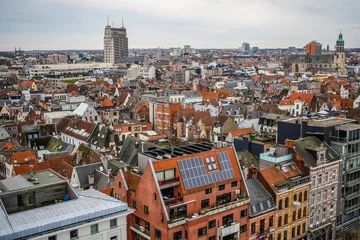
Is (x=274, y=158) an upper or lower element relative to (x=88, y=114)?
upper

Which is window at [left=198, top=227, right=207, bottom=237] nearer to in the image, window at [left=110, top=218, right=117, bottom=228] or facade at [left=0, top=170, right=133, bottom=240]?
facade at [left=0, top=170, right=133, bottom=240]

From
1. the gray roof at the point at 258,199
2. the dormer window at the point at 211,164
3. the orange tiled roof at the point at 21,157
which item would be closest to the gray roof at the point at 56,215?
the dormer window at the point at 211,164

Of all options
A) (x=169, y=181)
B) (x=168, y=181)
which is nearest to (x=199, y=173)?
(x=169, y=181)

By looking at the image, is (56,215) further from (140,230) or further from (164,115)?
(164,115)

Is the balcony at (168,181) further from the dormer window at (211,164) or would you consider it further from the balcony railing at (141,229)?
the balcony railing at (141,229)

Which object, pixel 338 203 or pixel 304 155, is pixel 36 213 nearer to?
pixel 304 155

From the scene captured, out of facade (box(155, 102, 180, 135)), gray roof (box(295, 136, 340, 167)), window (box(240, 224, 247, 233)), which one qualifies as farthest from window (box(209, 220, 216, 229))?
facade (box(155, 102, 180, 135))

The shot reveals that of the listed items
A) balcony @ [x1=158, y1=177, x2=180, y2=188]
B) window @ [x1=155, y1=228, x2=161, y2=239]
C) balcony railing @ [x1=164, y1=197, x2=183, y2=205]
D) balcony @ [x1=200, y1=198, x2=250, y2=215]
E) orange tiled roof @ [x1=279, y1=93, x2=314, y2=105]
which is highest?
orange tiled roof @ [x1=279, y1=93, x2=314, y2=105]
